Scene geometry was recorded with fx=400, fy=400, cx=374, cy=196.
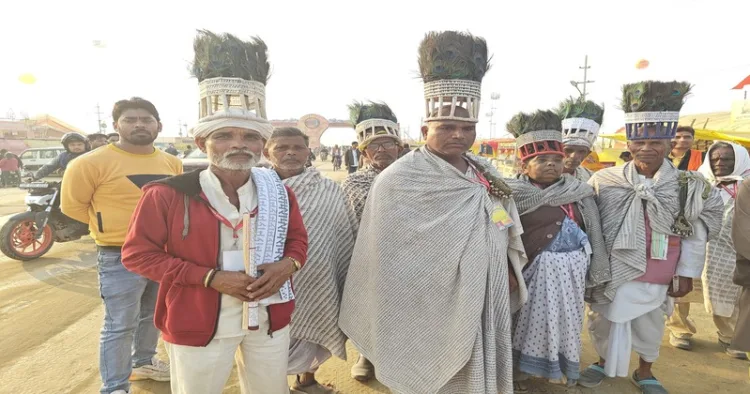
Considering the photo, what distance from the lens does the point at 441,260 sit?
238 cm

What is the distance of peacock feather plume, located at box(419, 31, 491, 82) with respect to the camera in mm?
2561

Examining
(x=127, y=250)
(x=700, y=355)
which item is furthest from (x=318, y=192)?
(x=700, y=355)

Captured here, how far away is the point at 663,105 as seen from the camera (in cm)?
299

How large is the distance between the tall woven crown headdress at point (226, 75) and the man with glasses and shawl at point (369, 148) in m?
1.26

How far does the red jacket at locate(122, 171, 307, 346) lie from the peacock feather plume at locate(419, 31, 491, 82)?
162cm

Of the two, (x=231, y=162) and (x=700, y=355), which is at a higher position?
(x=231, y=162)

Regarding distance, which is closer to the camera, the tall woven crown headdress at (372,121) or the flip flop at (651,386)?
the flip flop at (651,386)

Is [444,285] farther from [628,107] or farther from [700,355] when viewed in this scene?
[700,355]

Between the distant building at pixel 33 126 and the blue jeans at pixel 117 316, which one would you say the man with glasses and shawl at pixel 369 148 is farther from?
the distant building at pixel 33 126

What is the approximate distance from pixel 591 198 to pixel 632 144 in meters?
0.55

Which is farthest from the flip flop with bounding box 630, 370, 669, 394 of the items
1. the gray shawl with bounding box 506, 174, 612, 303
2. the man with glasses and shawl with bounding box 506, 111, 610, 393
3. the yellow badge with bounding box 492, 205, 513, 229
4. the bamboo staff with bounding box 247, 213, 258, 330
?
the bamboo staff with bounding box 247, 213, 258, 330

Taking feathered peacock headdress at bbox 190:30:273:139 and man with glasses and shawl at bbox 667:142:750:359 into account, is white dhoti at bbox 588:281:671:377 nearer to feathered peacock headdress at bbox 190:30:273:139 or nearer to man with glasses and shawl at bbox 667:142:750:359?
man with glasses and shawl at bbox 667:142:750:359

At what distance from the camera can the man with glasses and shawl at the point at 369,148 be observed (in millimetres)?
3256

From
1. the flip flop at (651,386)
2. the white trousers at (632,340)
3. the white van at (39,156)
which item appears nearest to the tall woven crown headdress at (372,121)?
the white trousers at (632,340)
